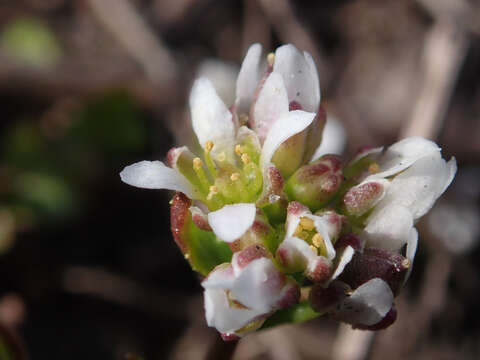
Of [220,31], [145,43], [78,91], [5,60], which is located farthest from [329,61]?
[5,60]

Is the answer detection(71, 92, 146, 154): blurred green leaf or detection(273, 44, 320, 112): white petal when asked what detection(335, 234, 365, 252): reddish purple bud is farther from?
detection(71, 92, 146, 154): blurred green leaf

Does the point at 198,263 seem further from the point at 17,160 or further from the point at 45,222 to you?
the point at 17,160

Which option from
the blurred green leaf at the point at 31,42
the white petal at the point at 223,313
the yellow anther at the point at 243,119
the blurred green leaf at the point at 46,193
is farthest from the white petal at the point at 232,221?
the blurred green leaf at the point at 31,42

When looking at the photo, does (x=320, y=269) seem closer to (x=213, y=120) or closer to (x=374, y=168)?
(x=374, y=168)

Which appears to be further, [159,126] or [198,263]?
[159,126]

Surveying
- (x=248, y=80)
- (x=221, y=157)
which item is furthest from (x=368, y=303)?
(x=248, y=80)

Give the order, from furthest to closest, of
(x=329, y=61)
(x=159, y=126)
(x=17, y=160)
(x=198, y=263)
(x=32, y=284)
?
(x=329, y=61), (x=159, y=126), (x=17, y=160), (x=32, y=284), (x=198, y=263)

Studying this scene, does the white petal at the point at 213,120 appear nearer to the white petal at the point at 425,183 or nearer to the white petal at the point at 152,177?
the white petal at the point at 152,177
